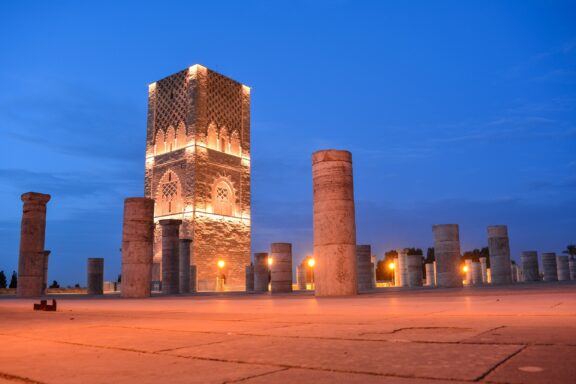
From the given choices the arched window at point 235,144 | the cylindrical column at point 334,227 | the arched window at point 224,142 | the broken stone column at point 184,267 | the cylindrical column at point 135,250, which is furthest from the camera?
the arched window at point 235,144

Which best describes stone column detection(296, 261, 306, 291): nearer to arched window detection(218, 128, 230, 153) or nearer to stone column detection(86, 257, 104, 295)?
arched window detection(218, 128, 230, 153)

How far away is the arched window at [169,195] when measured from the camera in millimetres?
43938

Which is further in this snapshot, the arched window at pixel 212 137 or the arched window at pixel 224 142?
the arched window at pixel 224 142

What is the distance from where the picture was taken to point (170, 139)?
4581 cm

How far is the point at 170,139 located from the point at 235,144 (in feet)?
19.3

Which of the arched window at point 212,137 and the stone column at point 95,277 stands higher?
the arched window at point 212,137

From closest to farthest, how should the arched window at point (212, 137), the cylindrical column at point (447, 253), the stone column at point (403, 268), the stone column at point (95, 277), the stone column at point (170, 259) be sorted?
1. the cylindrical column at point (447, 253)
2. the stone column at point (170, 259)
3. the stone column at point (95, 277)
4. the stone column at point (403, 268)
5. the arched window at point (212, 137)

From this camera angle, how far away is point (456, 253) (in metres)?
22.0

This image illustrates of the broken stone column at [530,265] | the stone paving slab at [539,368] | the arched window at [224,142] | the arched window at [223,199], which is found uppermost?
the arched window at [224,142]

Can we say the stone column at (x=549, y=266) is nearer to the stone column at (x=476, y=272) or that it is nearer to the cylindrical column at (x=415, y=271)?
the stone column at (x=476, y=272)

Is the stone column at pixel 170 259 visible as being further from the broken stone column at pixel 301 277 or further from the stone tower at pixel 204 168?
the stone tower at pixel 204 168

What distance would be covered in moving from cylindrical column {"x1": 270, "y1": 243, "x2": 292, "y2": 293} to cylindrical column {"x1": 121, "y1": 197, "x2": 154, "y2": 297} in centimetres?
748

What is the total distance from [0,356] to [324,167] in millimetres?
11246

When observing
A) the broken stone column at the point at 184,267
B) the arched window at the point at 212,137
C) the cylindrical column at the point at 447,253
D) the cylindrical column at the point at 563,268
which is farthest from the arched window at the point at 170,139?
the cylindrical column at the point at 563,268
